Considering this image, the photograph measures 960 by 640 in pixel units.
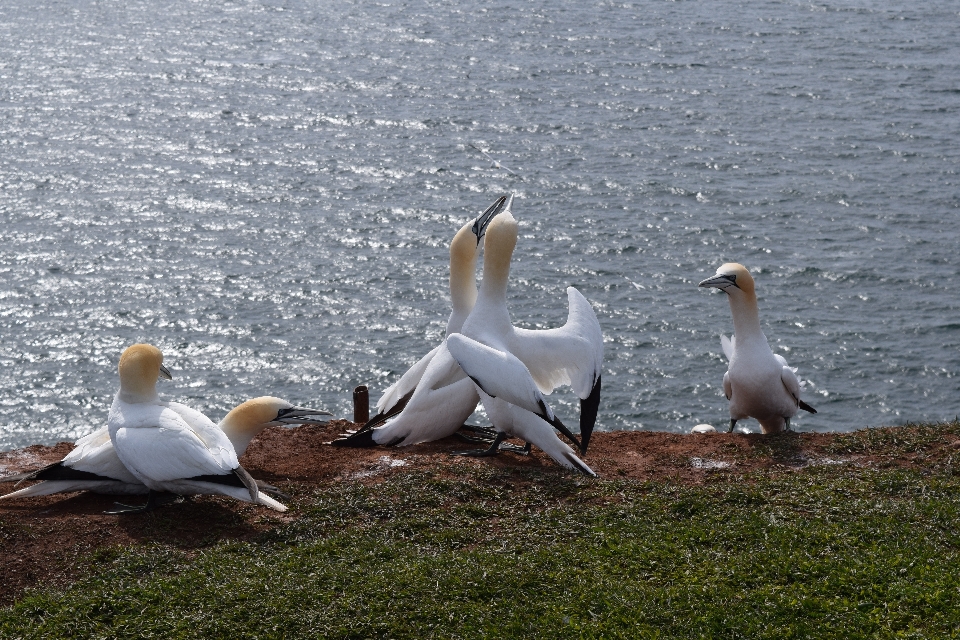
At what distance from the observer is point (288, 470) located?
898 centimetres

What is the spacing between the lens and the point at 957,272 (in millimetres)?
22344

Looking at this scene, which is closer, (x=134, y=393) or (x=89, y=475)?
(x=89, y=475)

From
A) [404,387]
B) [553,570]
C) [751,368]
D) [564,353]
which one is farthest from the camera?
[751,368]

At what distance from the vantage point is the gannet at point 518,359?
8797mm

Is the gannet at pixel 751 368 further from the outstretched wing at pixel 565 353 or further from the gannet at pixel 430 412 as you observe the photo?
the gannet at pixel 430 412

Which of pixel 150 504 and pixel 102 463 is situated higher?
pixel 102 463

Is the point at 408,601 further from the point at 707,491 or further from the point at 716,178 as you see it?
the point at 716,178

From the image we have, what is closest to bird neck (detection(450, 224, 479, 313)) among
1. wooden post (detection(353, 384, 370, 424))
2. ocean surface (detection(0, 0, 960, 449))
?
wooden post (detection(353, 384, 370, 424))

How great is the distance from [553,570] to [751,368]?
4.62 m

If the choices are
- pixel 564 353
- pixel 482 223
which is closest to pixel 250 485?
pixel 564 353

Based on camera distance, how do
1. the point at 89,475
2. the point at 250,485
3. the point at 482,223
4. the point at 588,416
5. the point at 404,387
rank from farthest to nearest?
the point at 482,223
the point at 404,387
the point at 588,416
the point at 89,475
the point at 250,485

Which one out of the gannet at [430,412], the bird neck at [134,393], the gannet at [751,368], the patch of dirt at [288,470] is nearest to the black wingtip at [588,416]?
the patch of dirt at [288,470]

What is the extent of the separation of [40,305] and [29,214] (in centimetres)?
448

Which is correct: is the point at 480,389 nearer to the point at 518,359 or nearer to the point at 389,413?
the point at 518,359
